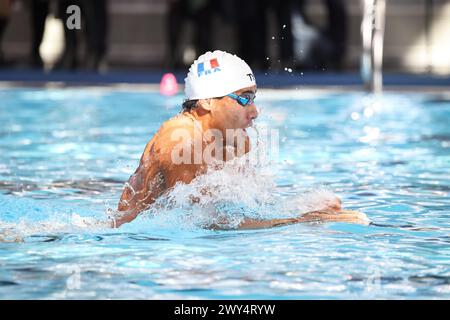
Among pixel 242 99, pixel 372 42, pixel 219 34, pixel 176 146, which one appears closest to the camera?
pixel 176 146

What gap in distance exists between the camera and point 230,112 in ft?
17.8

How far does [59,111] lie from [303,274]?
25.8ft

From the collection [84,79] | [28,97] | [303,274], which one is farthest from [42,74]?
[303,274]

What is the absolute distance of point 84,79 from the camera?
14.8 meters

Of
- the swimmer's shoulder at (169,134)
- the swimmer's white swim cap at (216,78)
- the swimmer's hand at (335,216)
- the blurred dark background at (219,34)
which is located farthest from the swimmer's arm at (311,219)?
the blurred dark background at (219,34)

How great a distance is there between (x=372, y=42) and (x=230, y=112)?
804cm

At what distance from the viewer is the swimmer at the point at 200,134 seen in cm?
537

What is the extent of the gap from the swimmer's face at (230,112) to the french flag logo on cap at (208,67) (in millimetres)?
137

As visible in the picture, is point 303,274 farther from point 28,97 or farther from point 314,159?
point 28,97

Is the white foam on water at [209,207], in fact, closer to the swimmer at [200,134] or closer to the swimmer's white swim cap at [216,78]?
the swimmer at [200,134]

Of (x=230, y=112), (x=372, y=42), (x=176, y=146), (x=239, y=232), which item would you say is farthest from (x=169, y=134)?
(x=372, y=42)

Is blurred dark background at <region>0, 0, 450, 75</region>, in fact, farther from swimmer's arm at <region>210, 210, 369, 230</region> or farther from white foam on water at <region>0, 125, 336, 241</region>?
swimmer's arm at <region>210, 210, 369, 230</region>

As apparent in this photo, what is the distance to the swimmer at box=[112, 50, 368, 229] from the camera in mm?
5371

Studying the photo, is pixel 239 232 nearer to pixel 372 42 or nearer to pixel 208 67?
pixel 208 67
